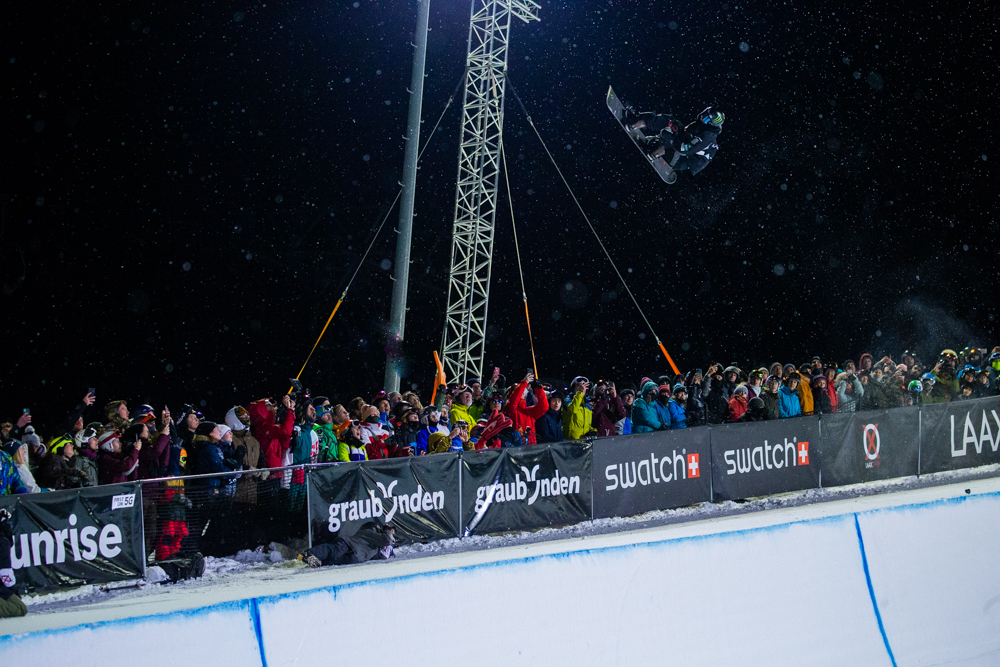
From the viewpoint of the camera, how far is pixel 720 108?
922 inches

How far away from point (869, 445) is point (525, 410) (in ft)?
15.6

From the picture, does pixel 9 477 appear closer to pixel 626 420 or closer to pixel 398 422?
pixel 398 422

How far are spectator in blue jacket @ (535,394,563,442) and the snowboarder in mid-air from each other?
6719 mm

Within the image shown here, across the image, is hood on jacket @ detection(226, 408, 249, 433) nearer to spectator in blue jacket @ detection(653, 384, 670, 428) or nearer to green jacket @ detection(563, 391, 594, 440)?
green jacket @ detection(563, 391, 594, 440)

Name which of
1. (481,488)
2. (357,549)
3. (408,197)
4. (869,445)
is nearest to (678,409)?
(869,445)

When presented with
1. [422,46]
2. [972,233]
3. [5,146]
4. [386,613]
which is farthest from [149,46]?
[972,233]

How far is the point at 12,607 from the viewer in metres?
6.01

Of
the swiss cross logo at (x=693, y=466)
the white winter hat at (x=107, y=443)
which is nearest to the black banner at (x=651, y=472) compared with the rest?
the swiss cross logo at (x=693, y=466)

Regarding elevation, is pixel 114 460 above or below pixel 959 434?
above

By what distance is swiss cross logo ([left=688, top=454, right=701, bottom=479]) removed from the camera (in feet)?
32.5

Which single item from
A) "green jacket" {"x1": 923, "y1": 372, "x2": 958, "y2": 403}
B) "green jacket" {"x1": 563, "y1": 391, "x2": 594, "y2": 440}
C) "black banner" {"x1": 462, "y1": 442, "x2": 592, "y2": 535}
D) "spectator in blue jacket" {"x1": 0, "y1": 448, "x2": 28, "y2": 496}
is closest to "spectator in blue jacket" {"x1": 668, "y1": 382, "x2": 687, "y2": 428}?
"green jacket" {"x1": 563, "y1": 391, "x2": 594, "y2": 440}

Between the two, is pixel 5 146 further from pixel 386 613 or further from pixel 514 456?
pixel 386 613

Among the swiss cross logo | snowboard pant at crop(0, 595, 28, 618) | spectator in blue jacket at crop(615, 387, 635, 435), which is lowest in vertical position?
snowboard pant at crop(0, 595, 28, 618)

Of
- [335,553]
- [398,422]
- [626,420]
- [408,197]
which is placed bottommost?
[335,553]
